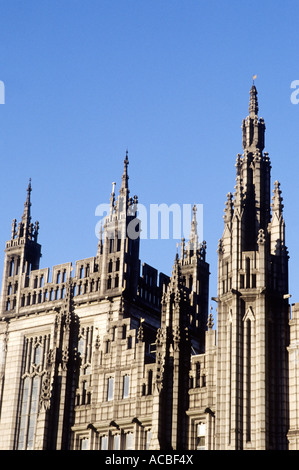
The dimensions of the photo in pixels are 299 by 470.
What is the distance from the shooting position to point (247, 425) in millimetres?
57594

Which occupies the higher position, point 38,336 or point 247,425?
point 38,336

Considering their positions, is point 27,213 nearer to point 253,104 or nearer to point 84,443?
point 84,443

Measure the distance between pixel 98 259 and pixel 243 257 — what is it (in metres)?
28.3

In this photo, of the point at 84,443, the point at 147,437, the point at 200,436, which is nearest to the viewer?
the point at 200,436

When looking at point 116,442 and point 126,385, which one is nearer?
point 116,442

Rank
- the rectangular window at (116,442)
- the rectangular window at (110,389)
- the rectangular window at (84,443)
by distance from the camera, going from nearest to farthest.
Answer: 1. the rectangular window at (116,442)
2. the rectangular window at (84,443)
3. the rectangular window at (110,389)

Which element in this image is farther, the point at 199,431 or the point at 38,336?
the point at 38,336

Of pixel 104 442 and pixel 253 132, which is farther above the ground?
pixel 253 132

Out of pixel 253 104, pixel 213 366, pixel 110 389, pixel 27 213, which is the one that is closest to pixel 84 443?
pixel 110 389

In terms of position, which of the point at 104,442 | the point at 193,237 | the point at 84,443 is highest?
the point at 193,237

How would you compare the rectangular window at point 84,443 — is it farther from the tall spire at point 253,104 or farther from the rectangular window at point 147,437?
the tall spire at point 253,104

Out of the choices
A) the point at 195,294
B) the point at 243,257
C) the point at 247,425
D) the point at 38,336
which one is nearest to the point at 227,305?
the point at 243,257

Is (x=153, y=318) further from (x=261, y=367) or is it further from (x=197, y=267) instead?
(x=261, y=367)

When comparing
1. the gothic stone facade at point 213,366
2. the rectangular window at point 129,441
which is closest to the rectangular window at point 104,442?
the gothic stone facade at point 213,366
